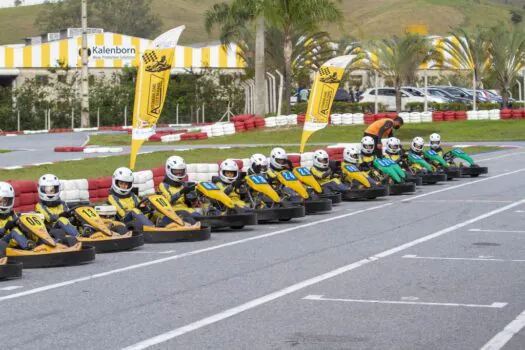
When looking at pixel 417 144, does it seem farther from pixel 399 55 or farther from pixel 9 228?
pixel 399 55

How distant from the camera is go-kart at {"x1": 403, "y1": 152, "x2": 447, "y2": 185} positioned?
2370 cm

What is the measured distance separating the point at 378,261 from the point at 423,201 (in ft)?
26.1

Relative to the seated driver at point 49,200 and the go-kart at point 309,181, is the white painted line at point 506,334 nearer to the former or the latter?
the seated driver at point 49,200

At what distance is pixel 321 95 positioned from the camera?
2517 cm

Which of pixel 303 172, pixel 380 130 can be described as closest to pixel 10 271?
pixel 303 172

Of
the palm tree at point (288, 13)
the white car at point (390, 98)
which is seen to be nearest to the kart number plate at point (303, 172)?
the palm tree at point (288, 13)

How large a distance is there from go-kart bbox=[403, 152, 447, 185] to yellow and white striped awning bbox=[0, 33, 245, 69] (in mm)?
32537

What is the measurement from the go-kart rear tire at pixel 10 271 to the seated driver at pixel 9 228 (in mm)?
956

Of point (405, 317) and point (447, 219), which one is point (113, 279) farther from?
point (447, 219)

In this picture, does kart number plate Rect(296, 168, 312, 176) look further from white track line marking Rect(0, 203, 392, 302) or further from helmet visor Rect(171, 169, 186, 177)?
helmet visor Rect(171, 169, 186, 177)

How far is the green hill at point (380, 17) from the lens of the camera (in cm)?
12888

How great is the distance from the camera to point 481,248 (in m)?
13.6

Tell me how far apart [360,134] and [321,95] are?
16.7 metres

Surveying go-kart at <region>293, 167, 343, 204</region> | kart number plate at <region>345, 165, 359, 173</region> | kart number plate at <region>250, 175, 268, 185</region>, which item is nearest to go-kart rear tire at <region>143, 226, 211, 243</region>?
kart number plate at <region>250, 175, 268, 185</region>
